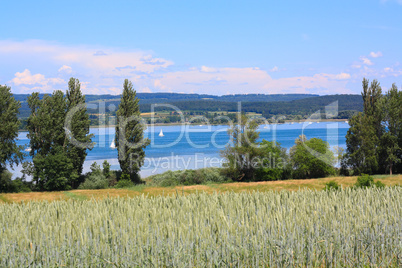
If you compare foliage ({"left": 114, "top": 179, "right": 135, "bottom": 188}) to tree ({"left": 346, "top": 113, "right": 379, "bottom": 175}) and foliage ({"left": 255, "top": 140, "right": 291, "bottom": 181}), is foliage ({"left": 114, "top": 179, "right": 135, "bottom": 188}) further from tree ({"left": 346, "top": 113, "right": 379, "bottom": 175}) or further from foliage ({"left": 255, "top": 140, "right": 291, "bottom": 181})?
tree ({"left": 346, "top": 113, "right": 379, "bottom": 175})

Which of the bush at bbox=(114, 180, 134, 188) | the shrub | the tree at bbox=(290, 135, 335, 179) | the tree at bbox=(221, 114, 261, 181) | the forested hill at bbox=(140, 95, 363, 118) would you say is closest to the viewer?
the bush at bbox=(114, 180, 134, 188)

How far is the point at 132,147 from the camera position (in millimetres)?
46594

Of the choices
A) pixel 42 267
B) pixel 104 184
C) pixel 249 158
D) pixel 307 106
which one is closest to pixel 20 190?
pixel 104 184

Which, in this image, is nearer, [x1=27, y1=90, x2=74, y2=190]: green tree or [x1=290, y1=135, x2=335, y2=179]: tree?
[x1=27, y1=90, x2=74, y2=190]: green tree

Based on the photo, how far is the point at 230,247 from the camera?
318 inches

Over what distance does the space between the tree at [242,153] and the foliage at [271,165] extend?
739 millimetres

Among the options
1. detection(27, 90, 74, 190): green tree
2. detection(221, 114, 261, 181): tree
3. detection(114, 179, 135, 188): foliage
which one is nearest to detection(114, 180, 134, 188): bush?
detection(114, 179, 135, 188): foliage

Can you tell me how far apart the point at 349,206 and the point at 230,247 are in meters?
5.19

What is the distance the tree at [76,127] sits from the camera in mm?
45875

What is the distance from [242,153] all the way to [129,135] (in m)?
15.1

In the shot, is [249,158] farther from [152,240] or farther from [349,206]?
[152,240]

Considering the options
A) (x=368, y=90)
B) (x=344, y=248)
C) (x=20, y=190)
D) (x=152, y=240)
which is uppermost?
(x=368, y=90)

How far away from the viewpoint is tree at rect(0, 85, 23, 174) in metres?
41.4

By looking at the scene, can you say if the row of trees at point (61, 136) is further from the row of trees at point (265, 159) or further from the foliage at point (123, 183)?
the row of trees at point (265, 159)
